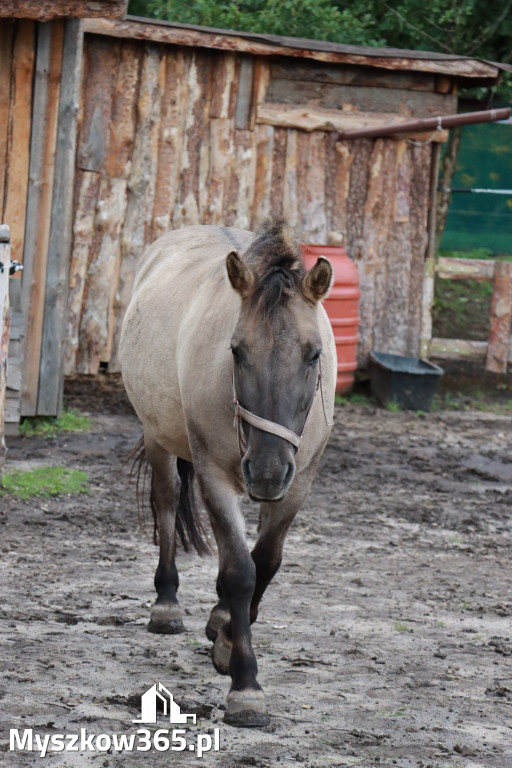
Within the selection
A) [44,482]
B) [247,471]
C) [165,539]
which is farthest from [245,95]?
[247,471]

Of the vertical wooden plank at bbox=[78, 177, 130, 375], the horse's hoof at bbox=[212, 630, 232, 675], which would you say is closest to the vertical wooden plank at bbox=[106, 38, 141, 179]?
the vertical wooden plank at bbox=[78, 177, 130, 375]

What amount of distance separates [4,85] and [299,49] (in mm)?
3114

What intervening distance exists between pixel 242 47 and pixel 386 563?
5740 millimetres

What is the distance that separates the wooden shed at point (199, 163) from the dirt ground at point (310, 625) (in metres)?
1.79

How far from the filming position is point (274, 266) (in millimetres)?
3746

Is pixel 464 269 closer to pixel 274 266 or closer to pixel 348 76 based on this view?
pixel 348 76

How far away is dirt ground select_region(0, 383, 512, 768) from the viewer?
353 cm

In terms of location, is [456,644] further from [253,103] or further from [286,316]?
[253,103]

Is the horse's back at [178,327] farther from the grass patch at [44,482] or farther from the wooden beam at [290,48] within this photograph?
the wooden beam at [290,48]

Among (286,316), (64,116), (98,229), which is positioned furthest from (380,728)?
(98,229)

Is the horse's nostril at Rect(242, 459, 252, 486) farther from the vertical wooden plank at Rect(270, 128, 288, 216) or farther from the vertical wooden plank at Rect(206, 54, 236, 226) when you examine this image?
the vertical wooden plank at Rect(270, 128, 288, 216)

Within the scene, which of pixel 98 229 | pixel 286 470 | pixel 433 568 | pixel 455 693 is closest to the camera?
pixel 286 470

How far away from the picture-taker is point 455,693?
4.00 meters

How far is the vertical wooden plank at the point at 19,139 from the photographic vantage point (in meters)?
8.11
